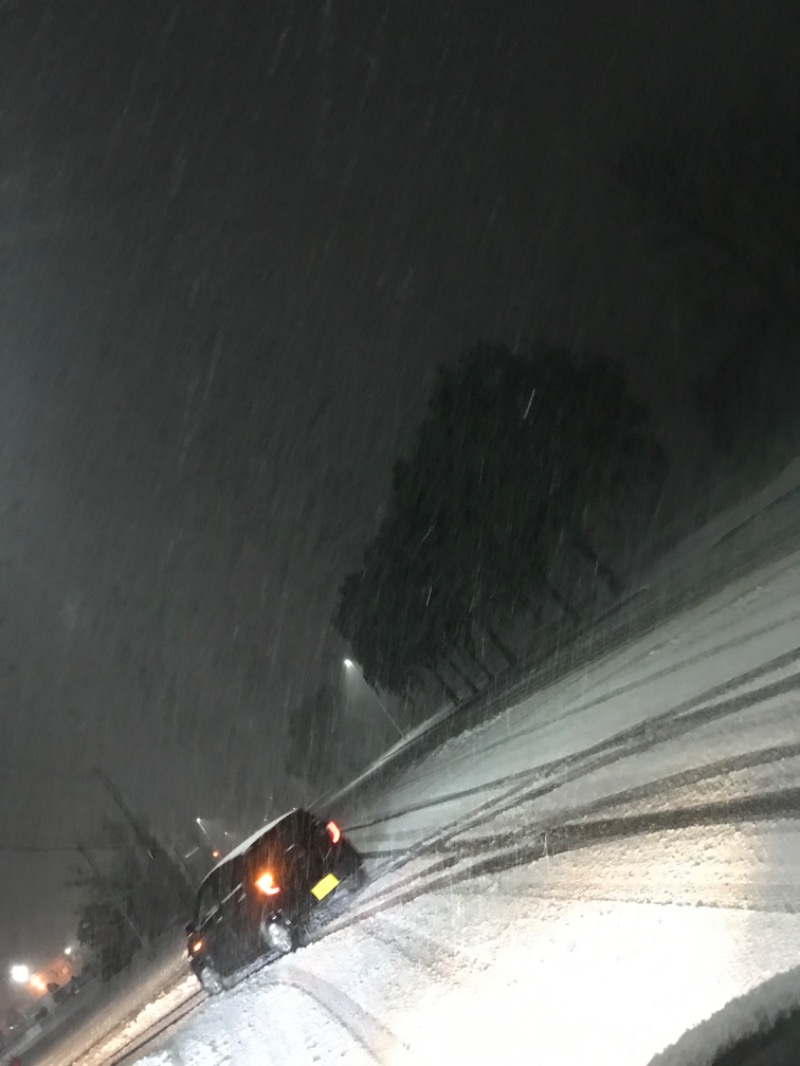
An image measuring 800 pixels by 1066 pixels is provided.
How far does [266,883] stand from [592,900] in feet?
17.8

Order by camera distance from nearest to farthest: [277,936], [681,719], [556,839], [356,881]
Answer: [556,839] < [681,719] < [277,936] < [356,881]

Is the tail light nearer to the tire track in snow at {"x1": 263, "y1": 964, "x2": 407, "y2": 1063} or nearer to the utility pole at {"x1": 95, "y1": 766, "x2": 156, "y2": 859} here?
the tire track in snow at {"x1": 263, "y1": 964, "x2": 407, "y2": 1063}

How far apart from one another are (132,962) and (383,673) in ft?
55.1

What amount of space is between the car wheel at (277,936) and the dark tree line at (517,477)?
21.5 metres

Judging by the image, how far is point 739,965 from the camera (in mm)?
A: 4867

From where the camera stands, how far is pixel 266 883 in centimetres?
1123

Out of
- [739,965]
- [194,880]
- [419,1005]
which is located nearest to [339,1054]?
[419,1005]

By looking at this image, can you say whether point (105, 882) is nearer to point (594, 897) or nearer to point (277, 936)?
point (277, 936)

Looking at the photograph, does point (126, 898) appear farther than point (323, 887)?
Yes

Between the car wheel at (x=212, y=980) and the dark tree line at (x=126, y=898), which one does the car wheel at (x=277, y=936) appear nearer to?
the car wheel at (x=212, y=980)

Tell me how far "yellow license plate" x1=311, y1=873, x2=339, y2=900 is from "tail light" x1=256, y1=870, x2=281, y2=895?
0.47m

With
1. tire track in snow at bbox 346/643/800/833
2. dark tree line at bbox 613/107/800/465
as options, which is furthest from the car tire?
dark tree line at bbox 613/107/800/465

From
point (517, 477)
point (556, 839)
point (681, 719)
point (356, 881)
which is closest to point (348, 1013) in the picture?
point (556, 839)

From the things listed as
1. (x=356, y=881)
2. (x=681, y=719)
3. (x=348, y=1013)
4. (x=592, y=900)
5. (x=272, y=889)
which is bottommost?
(x=592, y=900)
